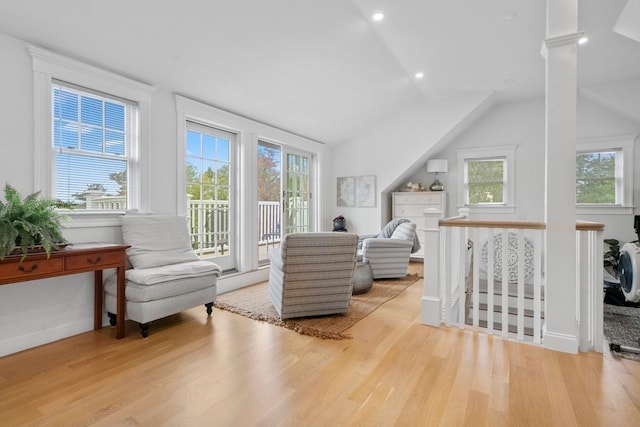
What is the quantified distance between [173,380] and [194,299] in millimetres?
1001

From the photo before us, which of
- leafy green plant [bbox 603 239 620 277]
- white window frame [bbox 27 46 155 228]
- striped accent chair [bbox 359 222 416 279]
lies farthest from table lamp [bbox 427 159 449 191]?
white window frame [bbox 27 46 155 228]

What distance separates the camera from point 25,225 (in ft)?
6.52

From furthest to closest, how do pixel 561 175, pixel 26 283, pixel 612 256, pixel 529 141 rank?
pixel 529 141
pixel 612 256
pixel 26 283
pixel 561 175

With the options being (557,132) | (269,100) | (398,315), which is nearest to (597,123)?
(557,132)

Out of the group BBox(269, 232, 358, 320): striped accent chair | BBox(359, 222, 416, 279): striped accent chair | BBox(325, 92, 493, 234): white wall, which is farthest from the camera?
BBox(325, 92, 493, 234): white wall

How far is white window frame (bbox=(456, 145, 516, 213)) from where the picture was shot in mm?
5484

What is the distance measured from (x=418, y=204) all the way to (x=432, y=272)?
3242mm

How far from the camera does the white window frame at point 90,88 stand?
2441 millimetres

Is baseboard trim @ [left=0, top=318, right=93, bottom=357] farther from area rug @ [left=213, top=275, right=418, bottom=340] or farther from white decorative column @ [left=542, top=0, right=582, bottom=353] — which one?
white decorative column @ [left=542, top=0, right=582, bottom=353]

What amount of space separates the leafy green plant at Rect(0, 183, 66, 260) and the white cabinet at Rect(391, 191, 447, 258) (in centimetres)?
503

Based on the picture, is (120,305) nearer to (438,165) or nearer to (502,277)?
(502,277)

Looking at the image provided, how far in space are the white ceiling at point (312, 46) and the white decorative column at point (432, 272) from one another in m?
2.08

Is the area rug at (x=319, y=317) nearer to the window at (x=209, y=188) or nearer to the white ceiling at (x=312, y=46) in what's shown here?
the window at (x=209, y=188)

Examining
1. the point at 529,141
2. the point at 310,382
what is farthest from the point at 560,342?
the point at 529,141
